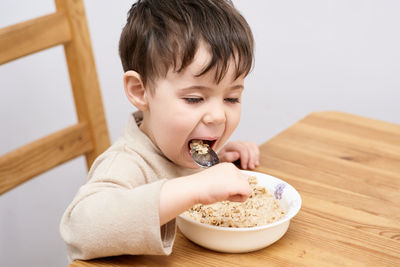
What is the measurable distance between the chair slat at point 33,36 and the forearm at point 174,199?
53 cm

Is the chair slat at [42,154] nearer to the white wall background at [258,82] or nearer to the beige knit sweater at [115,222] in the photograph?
the beige knit sweater at [115,222]

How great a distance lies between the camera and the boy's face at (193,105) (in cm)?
92

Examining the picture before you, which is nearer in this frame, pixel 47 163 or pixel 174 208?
pixel 174 208

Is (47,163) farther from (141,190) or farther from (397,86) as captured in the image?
(397,86)

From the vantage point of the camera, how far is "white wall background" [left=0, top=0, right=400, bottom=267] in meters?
1.93

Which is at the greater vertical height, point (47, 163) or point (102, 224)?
point (102, 224)

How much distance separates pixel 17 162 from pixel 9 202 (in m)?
0.83

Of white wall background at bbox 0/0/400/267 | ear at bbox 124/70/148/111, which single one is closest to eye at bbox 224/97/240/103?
ear at bbox 124/70/148/111

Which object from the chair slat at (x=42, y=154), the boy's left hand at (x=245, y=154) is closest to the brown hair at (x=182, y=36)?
the boy's left hand at (x=245, y=154)

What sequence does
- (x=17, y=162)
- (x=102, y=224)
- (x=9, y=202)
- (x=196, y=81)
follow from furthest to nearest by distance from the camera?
(x=9, y=202), (x=17, y=162), (x=196, y=81), (x=102, y=224)

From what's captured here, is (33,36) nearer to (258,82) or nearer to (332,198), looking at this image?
(332,198)

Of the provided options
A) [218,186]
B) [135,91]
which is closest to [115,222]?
[218,186]

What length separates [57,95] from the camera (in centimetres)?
205

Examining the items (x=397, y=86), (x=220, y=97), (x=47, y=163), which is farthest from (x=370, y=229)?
(x=397, y=86)
